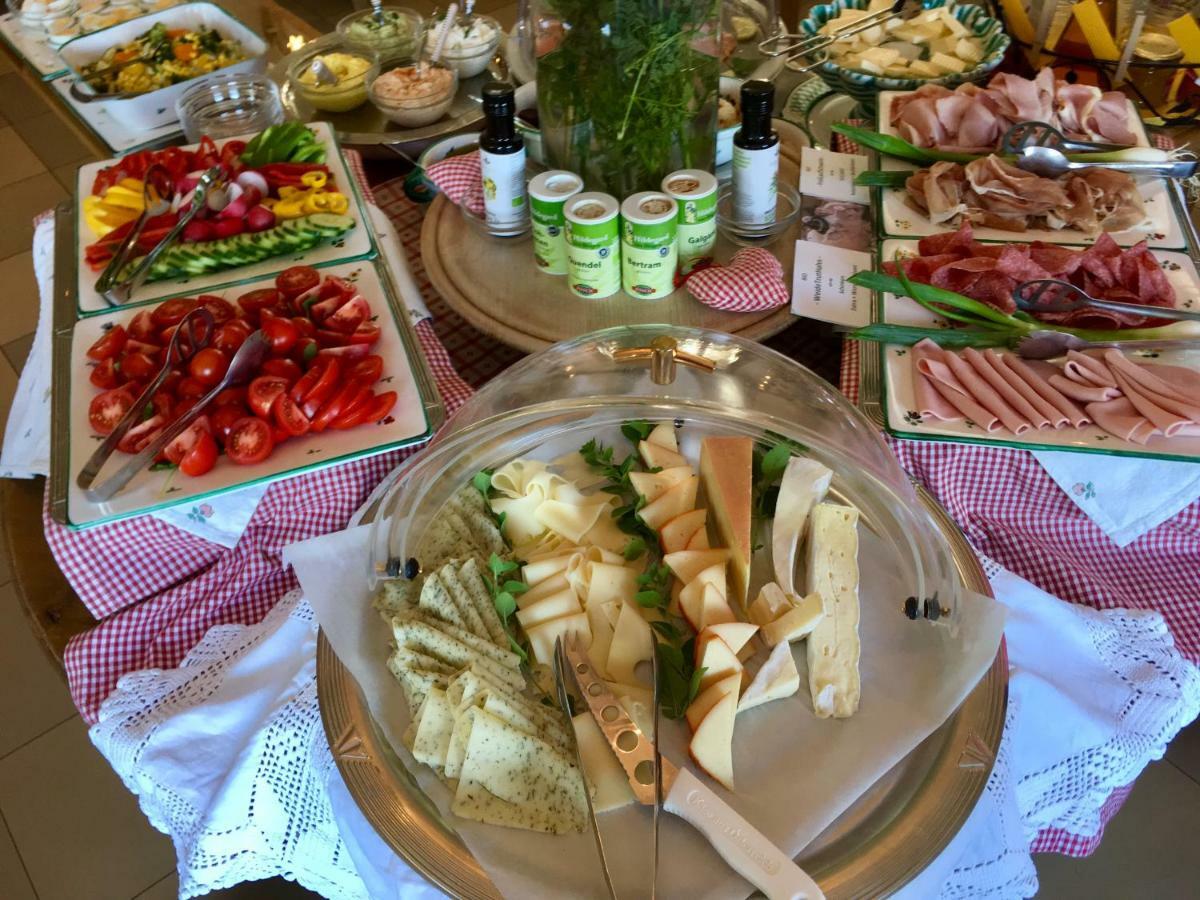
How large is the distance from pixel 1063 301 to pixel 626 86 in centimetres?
66

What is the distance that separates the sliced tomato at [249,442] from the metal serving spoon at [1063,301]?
96 centimetres

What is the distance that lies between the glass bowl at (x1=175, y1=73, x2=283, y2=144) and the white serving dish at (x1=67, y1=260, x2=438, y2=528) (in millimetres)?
740

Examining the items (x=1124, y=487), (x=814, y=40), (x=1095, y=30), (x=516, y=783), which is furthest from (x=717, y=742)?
(x=1095, y=30)

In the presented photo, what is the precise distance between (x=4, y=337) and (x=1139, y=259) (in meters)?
2.72

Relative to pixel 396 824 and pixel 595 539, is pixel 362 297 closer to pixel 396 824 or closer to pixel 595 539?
pixel 595 539

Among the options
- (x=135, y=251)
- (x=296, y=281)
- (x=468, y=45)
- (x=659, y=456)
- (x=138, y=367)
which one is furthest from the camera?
(x=468, y=45)

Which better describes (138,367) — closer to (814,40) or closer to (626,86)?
(626,86)

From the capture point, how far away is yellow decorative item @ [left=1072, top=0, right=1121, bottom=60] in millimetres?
1656

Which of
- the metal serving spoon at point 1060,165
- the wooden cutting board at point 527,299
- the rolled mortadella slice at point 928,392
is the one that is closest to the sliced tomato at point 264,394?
the wooden cutting board at point 527,299

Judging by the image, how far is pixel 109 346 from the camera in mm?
1159

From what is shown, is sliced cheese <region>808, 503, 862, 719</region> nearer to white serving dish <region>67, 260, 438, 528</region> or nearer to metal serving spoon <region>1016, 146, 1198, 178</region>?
white serving dish <region>67, 260, 438, 528</region>

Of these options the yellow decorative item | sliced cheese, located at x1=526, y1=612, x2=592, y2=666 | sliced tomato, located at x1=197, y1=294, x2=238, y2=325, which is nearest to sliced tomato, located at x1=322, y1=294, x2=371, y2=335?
sliced tomato, located at x1=197, y1=294, x2=238, y2=325

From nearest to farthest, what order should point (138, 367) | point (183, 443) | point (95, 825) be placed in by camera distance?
1. point (183, 443)
2. point (138, 367)
3. point (95, 825)

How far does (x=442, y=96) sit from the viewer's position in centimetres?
167
